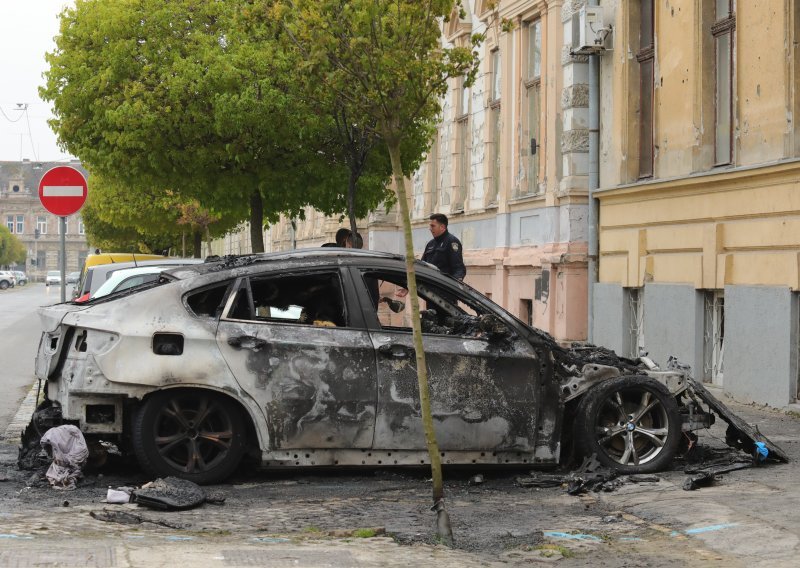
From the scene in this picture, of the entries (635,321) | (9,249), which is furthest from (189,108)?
(9,249)

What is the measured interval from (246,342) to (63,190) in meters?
8.43

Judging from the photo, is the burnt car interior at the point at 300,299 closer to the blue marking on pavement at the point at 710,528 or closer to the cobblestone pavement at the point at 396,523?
the cobblestone pavement at the point at 396,523

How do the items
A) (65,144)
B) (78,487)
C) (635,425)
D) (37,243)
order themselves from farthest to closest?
(37,243) → (65,144) → (635,425) → (78,487)

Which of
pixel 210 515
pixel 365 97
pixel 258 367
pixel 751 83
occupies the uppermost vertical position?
pixel 751 83

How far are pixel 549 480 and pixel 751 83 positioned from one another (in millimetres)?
6941

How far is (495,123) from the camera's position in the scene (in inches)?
978

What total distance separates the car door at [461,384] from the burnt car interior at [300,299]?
20 centimetres

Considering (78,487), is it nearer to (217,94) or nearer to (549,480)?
(549,480)

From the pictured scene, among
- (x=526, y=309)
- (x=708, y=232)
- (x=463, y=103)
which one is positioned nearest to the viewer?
(x=708, y=232)

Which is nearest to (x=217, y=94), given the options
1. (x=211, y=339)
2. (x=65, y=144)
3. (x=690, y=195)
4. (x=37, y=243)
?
(x=65, y=144)

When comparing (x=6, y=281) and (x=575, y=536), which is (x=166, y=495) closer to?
(x=575, y=536)

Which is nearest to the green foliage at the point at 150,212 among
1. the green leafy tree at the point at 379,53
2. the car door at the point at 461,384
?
the car door at the point at 461,384

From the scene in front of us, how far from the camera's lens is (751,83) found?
1470 centimetres

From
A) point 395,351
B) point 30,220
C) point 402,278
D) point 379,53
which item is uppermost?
point 30,220
